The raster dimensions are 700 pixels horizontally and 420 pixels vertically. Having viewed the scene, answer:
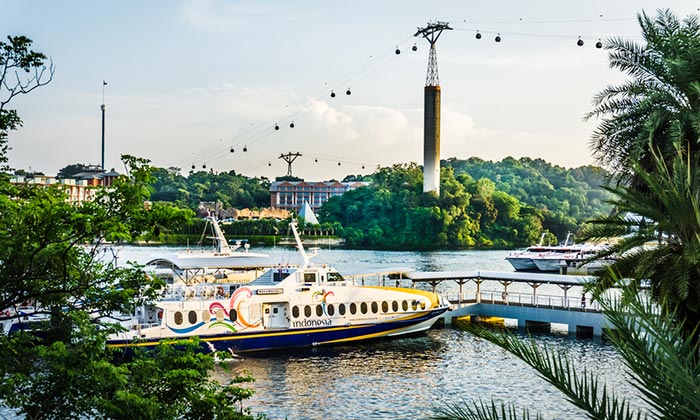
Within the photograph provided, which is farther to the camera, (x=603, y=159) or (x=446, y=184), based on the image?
(x=446, y=184)

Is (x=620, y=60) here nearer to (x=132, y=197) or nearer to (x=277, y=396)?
(x=132, y=197)

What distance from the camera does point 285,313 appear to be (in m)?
39.3

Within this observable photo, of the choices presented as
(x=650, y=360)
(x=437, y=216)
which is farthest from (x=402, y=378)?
(x=437, y=216)

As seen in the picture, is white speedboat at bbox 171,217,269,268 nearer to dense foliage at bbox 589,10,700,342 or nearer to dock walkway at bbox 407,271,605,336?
dock walkway at bbox 407,271,605,336

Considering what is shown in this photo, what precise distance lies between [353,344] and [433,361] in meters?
5.27

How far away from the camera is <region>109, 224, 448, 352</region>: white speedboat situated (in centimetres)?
3659

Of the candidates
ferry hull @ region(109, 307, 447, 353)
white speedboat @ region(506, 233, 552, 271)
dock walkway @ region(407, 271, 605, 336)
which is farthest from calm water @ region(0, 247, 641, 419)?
white speedboat @ region(506, 233, 552, 271)

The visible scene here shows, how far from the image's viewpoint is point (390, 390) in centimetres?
3075

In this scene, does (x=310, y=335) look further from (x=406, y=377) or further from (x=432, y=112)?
(x=432, y=112)

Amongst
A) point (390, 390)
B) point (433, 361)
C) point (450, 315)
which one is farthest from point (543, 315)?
point (390, 390)

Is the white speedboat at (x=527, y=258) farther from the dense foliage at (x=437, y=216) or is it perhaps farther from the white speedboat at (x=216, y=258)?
the white speedboat at (x=216, y=258)

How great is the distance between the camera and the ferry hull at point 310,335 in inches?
1467

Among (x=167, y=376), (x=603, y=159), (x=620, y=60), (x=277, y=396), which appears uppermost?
(x=620, y=60)

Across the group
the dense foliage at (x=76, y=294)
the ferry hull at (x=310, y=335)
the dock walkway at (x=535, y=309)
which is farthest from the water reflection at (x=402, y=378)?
the dense foliage at (x=76, y=294)
